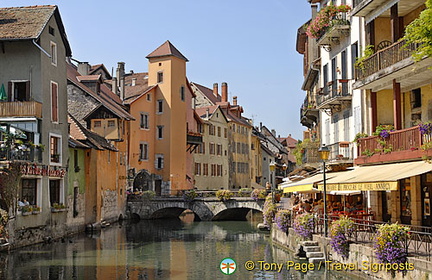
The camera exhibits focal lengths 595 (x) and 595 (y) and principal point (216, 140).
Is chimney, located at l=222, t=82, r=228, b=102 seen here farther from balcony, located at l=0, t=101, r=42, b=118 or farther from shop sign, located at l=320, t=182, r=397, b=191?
shop sign, located at l=320, t=182, r=397, b=191

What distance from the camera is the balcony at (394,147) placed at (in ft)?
60.8

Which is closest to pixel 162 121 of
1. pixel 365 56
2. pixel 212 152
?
pixel 212 152

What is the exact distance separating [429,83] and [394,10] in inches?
115

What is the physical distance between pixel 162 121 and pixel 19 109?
2785cm

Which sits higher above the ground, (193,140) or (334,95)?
(193,140)

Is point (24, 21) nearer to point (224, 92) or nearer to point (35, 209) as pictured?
point (35, 209)

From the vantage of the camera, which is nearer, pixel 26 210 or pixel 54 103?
pixel 26 210

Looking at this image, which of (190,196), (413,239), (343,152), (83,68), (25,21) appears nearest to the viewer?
(413,239)

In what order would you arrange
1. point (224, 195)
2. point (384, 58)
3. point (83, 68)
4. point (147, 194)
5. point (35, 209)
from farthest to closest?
point (83, 68) → point (147, 194) → point (224, 195) → point (35, 209) → point (384, 58)

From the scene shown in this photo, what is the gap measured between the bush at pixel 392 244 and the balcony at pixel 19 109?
1967 centimetres

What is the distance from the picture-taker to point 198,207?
164ft

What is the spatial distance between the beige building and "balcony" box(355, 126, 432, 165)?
4293 centimetres

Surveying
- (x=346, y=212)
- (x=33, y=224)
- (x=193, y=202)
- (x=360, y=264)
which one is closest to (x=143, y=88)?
(x=193, y=202)

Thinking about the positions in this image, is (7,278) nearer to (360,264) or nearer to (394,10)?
(360,264)
